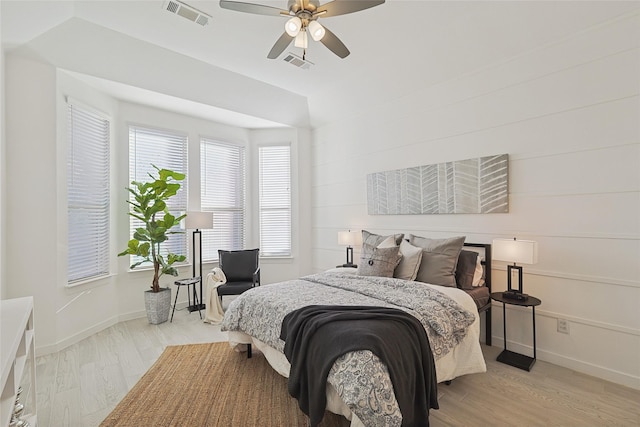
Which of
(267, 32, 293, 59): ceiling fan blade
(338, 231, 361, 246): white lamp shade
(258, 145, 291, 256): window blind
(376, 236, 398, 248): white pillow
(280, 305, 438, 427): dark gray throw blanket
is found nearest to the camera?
(280, 305, 438, 427): dark gray throw blanket

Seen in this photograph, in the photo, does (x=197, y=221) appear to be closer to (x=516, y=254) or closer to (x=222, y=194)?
(x=222, y=194)

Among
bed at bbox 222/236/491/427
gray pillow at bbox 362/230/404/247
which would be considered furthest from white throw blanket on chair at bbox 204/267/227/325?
gray pillow at bbox 362/230/404/247

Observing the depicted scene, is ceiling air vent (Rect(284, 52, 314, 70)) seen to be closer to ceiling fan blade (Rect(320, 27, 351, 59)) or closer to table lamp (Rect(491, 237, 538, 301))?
ceiling fan blade (Rect(320, 27, 351, 59))

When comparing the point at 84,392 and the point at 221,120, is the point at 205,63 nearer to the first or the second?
the point at 221,120

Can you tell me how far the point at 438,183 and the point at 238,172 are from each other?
3.50m

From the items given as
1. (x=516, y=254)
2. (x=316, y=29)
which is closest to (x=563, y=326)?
(x=516, y=254)

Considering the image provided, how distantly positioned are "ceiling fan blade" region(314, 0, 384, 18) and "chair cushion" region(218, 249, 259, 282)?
11.4ft

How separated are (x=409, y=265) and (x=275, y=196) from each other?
318 cm

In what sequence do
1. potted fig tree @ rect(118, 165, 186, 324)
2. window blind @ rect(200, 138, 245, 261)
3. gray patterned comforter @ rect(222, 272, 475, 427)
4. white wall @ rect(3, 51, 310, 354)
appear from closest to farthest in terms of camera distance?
gray patterned comforter @ rect(222, 272, 475, 427), white wall @ rect(3, 51, 310, 354), potted fig tree @ rect(118, 165, 186, 324), window blind @ rect(200, 138, 245, 261)

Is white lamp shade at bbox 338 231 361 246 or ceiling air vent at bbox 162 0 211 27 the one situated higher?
ceiling air vent at bbox 162 0 211 27

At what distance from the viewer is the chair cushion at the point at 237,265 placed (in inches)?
182

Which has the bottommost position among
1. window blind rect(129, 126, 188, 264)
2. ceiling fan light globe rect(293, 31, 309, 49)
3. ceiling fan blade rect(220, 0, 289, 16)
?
window blind rect(129, 126, 188, 264)

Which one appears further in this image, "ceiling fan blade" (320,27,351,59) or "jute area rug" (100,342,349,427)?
"ceiling fan blade" (320,27,351,59)

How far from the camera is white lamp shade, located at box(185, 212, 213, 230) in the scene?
441cm
